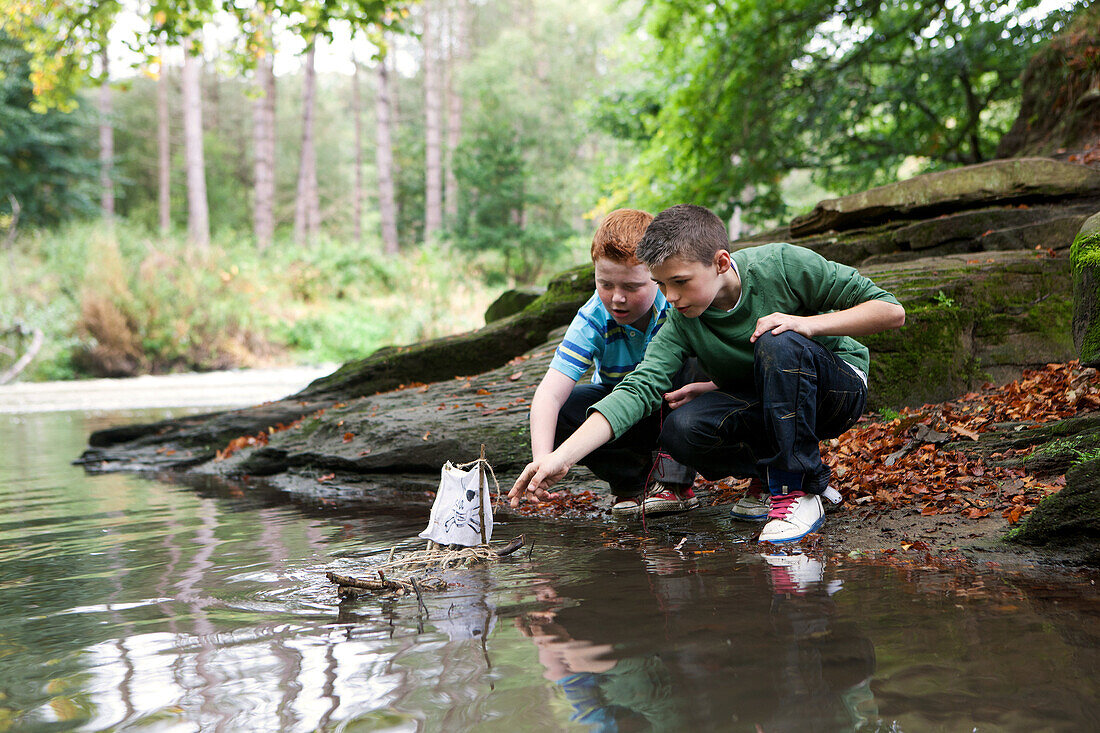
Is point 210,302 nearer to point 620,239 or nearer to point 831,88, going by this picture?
point 831,88

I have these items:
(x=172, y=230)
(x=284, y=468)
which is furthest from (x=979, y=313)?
(x=172, y=230)

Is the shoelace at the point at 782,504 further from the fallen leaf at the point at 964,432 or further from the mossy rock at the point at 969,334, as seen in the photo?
the mossy rock at the point at 969,334

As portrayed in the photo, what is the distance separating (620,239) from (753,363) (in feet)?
2.45

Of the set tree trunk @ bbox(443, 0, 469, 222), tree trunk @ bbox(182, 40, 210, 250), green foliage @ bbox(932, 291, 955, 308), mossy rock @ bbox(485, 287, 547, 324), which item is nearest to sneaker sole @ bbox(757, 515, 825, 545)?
green foliage @ bbox(932, 291, 955, 308)

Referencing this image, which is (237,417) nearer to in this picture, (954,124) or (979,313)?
(979,313)

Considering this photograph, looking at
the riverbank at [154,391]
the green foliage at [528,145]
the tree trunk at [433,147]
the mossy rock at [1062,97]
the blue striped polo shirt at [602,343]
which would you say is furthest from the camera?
the green foliage at [528,145]

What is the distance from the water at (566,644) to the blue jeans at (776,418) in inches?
14.0

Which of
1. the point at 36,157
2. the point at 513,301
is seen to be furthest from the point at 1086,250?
the point at 36,157

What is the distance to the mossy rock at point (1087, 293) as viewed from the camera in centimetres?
341

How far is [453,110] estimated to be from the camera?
32312mm

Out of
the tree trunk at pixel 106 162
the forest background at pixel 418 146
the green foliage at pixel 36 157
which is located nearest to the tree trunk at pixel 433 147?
the forest background at pixel 418 146

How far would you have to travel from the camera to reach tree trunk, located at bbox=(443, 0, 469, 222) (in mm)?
30609

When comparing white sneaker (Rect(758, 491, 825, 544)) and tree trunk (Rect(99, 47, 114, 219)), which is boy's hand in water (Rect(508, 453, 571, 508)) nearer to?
white sneaker (Rect(758, 491, 825, 544))

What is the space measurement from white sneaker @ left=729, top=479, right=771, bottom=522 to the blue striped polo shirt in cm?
79
